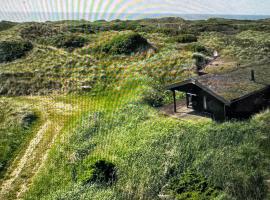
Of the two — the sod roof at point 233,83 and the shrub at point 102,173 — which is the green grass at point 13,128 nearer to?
the shrub at point 102,173

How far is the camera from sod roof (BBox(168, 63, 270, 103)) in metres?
19.6

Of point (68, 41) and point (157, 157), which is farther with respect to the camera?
point (68, 41)

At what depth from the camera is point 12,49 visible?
40969mm

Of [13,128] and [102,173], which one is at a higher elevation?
[13,128]

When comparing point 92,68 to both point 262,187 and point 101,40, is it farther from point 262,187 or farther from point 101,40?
point 262,187

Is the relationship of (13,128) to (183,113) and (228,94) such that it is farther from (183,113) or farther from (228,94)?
(228,94)

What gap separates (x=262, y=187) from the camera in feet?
47.5

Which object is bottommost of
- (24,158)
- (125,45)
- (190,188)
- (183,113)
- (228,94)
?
(24,158)

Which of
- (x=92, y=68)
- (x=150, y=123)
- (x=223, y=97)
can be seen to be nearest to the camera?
(x=223, y=97)

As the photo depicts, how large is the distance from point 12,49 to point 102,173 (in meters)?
29.8

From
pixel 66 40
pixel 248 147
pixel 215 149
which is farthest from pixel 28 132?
pixel 66 40

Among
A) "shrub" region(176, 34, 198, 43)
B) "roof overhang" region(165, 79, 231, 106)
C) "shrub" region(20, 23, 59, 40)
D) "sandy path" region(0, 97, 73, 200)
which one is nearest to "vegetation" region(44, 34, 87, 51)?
"shrub" region(20, 23, 59, 40)

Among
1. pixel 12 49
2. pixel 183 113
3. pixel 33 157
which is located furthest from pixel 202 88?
pixel 12 49

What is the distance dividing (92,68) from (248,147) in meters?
23.3
